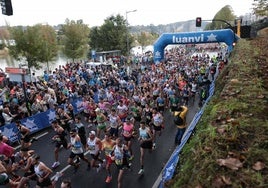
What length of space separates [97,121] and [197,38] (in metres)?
18.4

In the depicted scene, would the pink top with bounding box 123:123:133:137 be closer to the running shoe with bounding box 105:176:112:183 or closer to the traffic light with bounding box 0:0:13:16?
the running shoe with bounding box 105:176:112:183

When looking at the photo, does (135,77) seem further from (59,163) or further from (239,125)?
(239,125)

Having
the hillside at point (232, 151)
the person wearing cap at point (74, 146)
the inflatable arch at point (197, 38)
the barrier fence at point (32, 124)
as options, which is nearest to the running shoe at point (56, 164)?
the person wearing cap at point (74, 146)

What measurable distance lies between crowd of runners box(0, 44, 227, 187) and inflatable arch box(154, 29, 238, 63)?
2.14 metres

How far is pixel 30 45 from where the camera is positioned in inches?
1299

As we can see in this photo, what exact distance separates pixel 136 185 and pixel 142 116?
5911 mm

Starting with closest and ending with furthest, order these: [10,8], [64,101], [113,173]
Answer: [113,173] < [10,8] < [64,101]

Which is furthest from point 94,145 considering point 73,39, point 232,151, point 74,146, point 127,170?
point 73,39

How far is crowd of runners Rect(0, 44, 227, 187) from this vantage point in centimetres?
835

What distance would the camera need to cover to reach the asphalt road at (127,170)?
8.46 metres

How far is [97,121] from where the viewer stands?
11.8 m

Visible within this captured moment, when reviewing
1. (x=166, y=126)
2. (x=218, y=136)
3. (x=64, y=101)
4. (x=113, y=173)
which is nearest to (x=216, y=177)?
(x=218, y=136)

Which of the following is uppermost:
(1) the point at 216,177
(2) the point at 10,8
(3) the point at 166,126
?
(2) the point at 10,8

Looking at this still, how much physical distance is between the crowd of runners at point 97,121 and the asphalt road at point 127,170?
0.70ft
